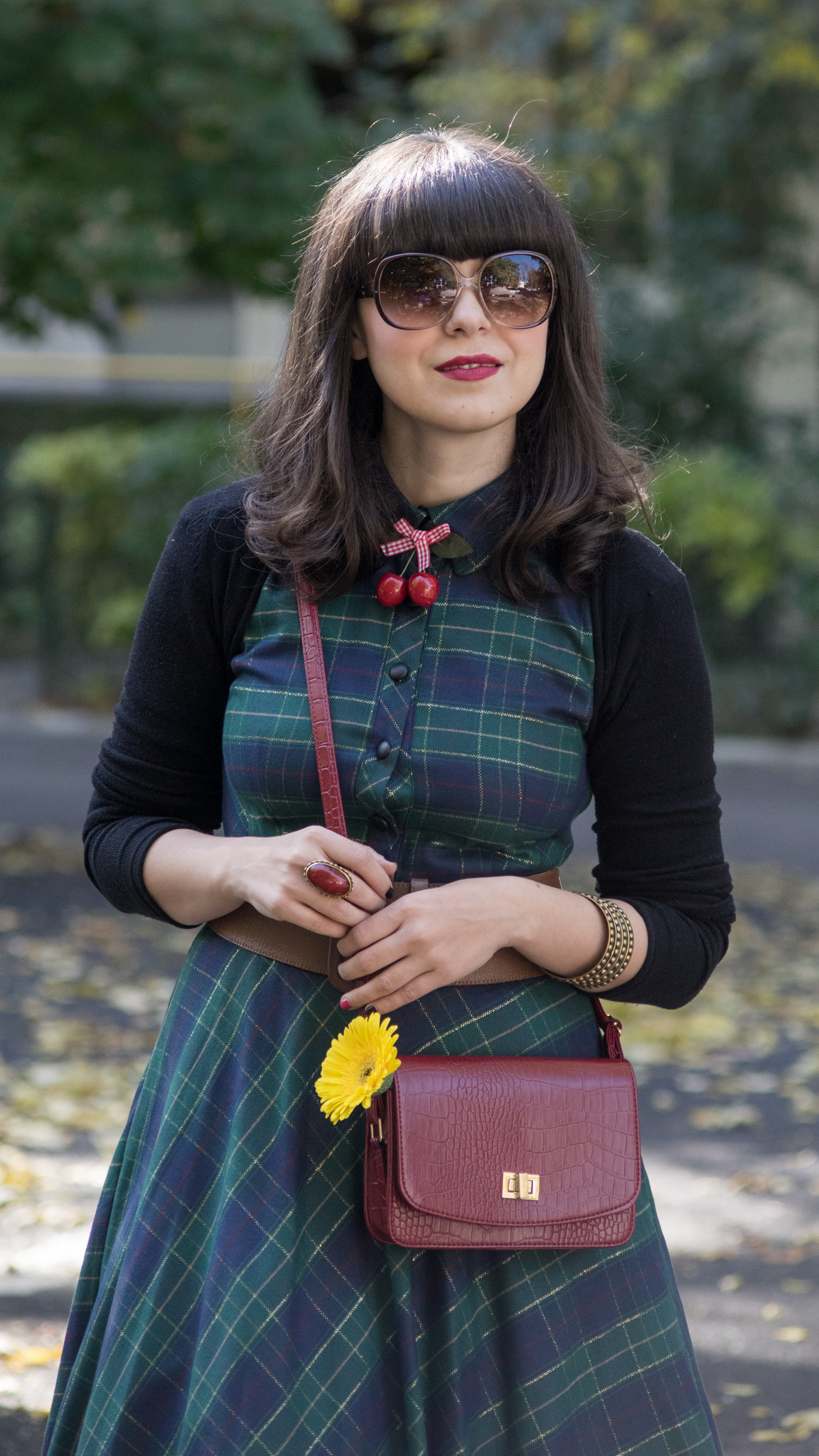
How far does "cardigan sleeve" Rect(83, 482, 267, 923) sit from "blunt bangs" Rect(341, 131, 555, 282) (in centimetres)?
34

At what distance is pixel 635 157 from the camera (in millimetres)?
12312

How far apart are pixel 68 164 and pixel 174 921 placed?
16.4 feet

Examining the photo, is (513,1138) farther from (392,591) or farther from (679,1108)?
(679,1108)

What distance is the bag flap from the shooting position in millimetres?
1577

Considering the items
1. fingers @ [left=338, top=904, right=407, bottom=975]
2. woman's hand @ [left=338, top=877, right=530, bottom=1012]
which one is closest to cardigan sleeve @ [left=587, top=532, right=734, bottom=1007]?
woman's hand @ [left=338, top=877, right=530, bottom=1012]

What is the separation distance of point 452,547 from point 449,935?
0.43m

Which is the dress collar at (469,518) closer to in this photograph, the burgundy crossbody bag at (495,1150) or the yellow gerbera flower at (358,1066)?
the burgundy crossbody bag at (495,1150)

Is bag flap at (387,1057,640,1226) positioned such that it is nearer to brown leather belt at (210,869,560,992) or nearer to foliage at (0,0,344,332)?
brown leather belt at (210,869,560,992)

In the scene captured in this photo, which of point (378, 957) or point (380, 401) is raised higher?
point (380, 401)

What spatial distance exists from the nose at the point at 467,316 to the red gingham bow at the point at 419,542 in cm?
21

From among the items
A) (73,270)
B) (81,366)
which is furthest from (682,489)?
(81,366)

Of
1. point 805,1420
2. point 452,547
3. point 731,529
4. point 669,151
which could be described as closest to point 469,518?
point 452,547

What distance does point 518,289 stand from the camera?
1.70 meters

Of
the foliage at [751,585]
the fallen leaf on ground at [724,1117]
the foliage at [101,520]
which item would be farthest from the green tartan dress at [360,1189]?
the foliage at [101,520]
